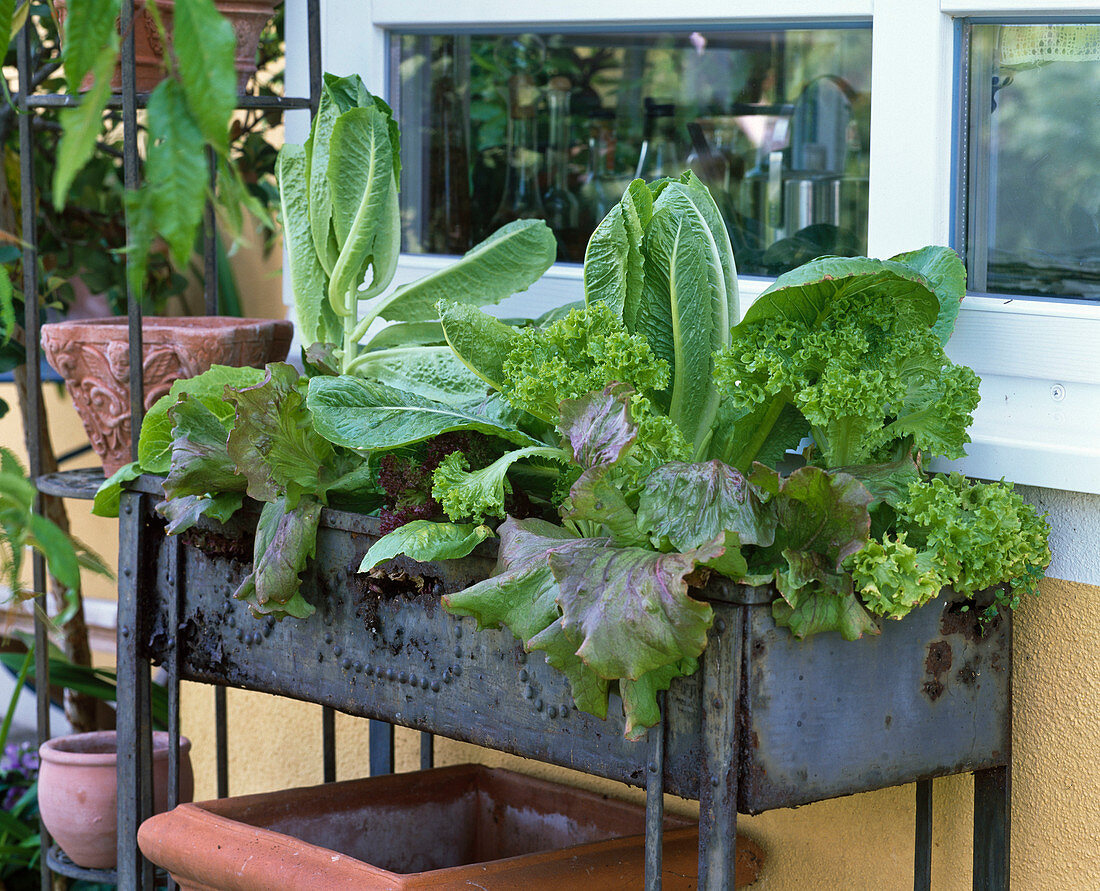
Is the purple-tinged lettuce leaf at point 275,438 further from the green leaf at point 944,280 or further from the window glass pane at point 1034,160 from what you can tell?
the window glass pane at point 1034,160

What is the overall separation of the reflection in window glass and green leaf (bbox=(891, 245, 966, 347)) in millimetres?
319

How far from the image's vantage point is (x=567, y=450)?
3.76 feet

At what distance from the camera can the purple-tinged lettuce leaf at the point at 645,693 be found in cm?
104

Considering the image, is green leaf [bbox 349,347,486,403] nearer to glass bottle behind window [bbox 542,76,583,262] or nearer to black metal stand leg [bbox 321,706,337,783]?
glass bottle behind window [bbox 542,76,583,262]

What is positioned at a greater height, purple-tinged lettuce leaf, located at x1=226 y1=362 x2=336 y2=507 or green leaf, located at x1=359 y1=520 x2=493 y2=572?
purple-tinged lettuce leaf, located at x1=226 y1=362 x2=336 y2=507

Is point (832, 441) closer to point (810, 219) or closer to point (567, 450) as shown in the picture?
point (567, 450)

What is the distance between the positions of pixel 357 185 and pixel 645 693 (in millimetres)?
749

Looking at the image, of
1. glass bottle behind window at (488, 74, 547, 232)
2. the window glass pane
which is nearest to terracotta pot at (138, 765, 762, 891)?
the window glass pane

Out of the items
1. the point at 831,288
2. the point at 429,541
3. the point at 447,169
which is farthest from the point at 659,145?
the point at 429,541

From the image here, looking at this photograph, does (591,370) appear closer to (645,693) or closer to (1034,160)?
(645,693)

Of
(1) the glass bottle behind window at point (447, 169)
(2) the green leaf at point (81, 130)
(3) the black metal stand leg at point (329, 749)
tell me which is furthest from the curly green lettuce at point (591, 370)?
(3) the black metal stand leg at point (329, 749)

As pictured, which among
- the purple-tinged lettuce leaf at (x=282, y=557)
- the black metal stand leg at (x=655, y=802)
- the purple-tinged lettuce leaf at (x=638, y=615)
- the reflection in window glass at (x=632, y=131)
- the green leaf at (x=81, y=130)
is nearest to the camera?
the green leaf at (x=81, y=130)

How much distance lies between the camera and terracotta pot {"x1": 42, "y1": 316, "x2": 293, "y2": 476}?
1722mm

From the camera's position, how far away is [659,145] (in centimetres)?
190
